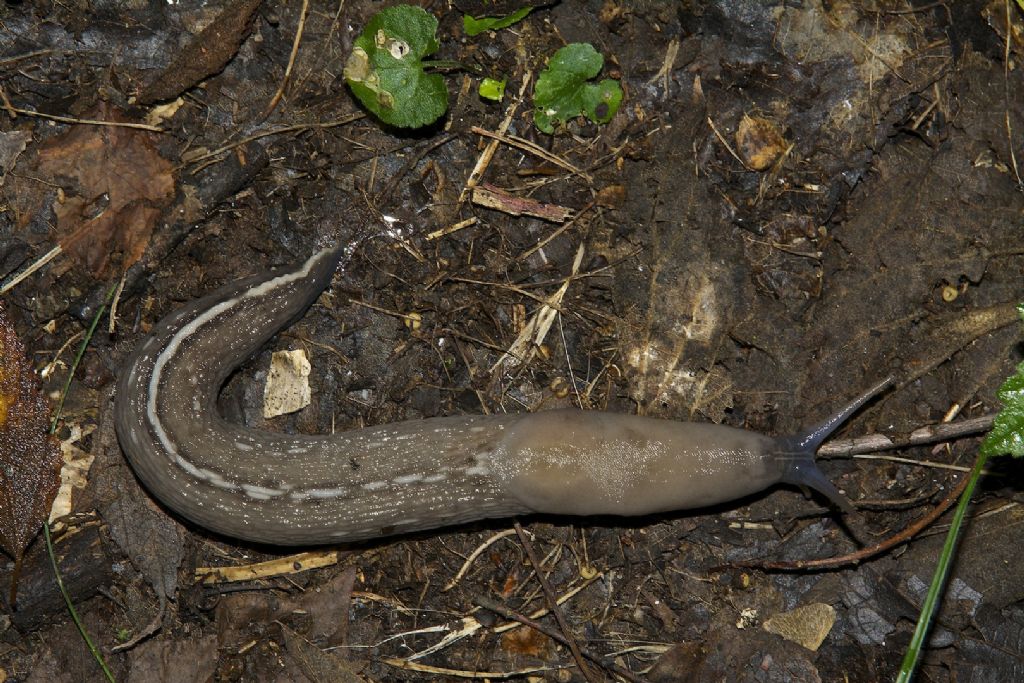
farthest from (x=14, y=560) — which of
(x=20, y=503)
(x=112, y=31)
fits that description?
(x=112, y=31)

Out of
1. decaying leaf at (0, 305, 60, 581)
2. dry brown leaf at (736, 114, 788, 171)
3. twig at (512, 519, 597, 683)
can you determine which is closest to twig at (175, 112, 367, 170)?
decaying leaf at (0, 305, 60, 581)

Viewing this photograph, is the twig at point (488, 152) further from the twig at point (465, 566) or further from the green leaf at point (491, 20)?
the twig at point (465, 566)

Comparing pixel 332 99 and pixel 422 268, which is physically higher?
pixel 332 99

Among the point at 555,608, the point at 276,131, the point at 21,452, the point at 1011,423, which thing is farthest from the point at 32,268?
the point at 1011,423

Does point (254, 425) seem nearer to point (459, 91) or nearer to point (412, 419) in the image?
point (412, 419)

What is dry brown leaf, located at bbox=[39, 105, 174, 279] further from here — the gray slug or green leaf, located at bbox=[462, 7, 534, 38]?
green leaf, located at bbox=[462, 7, 534, 38]

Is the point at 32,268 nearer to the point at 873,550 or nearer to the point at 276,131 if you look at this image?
the point at 276,131
